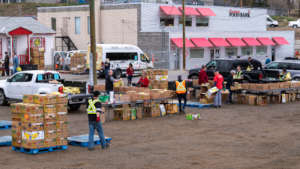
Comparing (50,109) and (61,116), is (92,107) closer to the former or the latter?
(61,116)

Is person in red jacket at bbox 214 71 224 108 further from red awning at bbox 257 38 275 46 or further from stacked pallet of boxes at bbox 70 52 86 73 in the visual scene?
red awning at bbox 257 38 275 46

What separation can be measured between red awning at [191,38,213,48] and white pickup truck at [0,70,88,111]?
90.2 ft

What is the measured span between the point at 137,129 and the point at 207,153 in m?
4.79

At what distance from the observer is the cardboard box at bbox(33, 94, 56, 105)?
13648mm

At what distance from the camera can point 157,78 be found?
84.6 feet

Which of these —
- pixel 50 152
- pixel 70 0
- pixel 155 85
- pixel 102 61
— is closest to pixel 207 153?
pixel 50 152

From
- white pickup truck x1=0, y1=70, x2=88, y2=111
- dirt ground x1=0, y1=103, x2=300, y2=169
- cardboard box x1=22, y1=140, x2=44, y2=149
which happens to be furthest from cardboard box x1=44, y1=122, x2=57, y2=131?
white pickup truck x1=0, y1=70, x2=88, y2=111

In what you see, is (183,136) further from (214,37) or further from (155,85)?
(214,37)

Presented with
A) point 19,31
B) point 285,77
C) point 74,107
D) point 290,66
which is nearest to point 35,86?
point 74,107

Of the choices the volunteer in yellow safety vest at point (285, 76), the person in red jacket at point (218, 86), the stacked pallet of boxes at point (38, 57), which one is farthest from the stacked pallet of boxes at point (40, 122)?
the stacked pallet of boxes at point (38, 57)

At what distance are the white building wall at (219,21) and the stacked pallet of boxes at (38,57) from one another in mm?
10739

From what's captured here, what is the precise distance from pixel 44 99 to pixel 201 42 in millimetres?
38086

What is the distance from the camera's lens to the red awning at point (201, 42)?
4983 centimetres

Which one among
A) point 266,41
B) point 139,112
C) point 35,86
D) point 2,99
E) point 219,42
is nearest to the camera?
point 139,112
